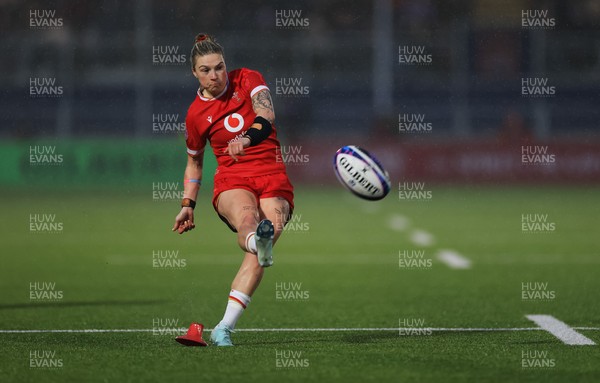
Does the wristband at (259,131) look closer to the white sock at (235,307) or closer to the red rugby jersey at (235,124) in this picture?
the red rugby jersey at (235,124)

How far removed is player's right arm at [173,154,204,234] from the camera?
849 cm

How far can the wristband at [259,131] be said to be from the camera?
7.83 meters

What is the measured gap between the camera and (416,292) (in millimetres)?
12055

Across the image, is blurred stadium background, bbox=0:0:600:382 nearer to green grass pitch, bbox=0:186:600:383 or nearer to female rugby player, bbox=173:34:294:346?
green grass pitch, bbox=0:186:600:383

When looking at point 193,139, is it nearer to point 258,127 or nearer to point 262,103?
point 262,103

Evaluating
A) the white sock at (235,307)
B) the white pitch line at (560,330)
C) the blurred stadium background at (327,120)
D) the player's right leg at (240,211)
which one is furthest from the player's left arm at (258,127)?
the blurred stadium background at (327,120)

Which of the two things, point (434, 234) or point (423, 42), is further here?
point (423, 42)

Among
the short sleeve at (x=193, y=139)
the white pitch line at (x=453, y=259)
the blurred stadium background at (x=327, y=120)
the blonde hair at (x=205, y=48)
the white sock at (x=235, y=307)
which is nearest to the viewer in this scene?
the white sock at (x=235, y=307)

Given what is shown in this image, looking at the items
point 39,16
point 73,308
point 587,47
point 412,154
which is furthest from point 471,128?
point 73,308

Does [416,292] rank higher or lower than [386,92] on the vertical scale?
lower

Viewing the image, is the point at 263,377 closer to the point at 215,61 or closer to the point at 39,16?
the point at 215,61

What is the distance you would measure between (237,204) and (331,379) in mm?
1879

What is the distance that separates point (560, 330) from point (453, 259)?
21.6ft

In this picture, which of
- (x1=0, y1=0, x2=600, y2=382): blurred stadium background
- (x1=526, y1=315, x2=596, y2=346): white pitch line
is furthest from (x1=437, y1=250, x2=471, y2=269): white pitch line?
(x1=526, y1=315, x2=596, y2=346): white pitch line
